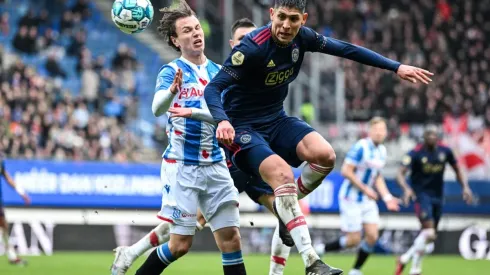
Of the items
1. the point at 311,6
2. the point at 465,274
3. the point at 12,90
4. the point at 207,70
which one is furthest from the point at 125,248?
the point at 311,6

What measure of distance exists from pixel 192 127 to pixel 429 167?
8070mm

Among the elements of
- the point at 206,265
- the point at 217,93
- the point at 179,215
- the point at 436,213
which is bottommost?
the point at 206,265

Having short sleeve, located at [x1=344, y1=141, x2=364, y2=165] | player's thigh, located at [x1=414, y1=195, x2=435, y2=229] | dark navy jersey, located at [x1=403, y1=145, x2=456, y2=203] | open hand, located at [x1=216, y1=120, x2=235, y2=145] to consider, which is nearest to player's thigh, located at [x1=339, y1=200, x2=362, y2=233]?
short sleeve, located at [x1=344, y1=141, x2=364, y2=165]

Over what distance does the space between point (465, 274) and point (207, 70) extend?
733 centimetres

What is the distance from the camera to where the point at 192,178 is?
830cm

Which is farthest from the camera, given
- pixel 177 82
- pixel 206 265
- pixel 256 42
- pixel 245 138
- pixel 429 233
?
pixel 206 265

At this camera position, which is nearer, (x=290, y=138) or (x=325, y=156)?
(x=325, y=156)

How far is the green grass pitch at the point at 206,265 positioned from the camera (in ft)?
45.0

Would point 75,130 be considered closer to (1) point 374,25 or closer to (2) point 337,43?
(1) point 374,25

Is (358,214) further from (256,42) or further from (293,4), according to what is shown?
(293,4)

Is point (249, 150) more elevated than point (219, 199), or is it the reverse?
point (249, 150)

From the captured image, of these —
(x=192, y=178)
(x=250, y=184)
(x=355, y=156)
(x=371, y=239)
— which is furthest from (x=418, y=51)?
(x=192, y=178)

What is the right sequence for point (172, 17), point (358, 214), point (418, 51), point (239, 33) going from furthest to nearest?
point (418, 51), point (358, 214), point (239, 33), point (172, 17)

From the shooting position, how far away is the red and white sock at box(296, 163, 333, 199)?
8039 millimetres
